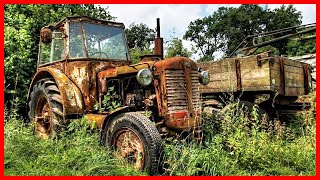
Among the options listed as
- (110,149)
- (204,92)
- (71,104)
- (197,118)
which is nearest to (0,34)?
(71,104)

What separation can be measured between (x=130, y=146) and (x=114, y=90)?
1.63 m

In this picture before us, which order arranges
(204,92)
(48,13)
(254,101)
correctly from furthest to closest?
(48,13), (204,92), (254,101)

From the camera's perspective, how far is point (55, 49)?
7.48m

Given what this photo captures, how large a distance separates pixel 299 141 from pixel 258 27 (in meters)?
39.7

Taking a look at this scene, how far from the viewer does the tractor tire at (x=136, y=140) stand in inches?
193

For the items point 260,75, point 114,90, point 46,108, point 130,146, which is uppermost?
point 260,75

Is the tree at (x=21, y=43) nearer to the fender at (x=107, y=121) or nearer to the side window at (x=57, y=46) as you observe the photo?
the side window at (x=57, y=46)

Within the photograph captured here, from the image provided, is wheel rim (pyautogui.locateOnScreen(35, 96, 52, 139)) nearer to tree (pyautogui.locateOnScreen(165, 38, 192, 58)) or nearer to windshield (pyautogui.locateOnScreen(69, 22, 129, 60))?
windshield (pyautogui.locateOnScreen(69, 22, 129, 60))

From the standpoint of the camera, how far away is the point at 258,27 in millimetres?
43844

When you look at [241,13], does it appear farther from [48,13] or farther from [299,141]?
[299,141]

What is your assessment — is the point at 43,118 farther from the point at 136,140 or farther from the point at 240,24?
the point at 240,24

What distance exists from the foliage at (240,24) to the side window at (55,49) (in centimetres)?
3407

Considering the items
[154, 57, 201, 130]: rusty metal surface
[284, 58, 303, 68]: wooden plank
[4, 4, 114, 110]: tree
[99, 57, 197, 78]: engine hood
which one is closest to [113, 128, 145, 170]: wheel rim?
[154, 57, 201, 130]: rusty metal surface

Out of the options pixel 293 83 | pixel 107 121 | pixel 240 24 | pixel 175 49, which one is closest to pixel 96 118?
pixel 107 121
